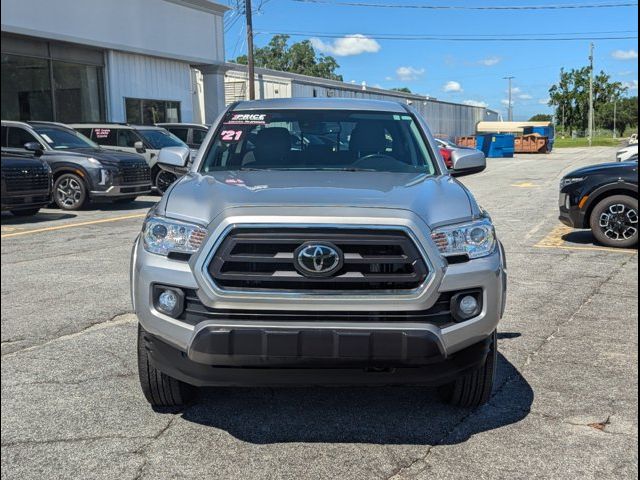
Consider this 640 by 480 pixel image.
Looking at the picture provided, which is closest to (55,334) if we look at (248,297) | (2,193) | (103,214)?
(248,297)

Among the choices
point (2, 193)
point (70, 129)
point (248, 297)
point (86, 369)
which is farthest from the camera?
point (70, 129)

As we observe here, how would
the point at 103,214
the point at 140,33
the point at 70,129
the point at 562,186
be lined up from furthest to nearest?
the point at 140,33
the point at 70,129
the point at 103,214
the point at 562,186

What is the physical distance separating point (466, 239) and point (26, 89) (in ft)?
66.2

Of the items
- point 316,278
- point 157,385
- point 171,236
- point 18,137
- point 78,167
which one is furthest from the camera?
point 18,137

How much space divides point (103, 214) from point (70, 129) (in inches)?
111

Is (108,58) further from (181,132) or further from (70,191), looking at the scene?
(70,191)

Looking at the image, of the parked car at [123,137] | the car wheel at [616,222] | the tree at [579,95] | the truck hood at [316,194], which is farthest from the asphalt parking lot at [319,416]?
the tree at [579,95]

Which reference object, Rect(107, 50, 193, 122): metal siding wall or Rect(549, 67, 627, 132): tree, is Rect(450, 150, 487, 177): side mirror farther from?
Rect(549, 67, 627, 132): tree

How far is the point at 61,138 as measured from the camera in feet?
47.0

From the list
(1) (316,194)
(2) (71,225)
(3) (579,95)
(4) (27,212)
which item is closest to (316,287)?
(1) (316,194)

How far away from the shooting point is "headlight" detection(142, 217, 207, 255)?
319cm

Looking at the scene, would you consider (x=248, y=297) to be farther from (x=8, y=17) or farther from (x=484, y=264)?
(x=8, y=17)

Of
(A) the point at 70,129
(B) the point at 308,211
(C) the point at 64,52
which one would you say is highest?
(C) the point at 64,52

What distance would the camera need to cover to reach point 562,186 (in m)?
9.53
